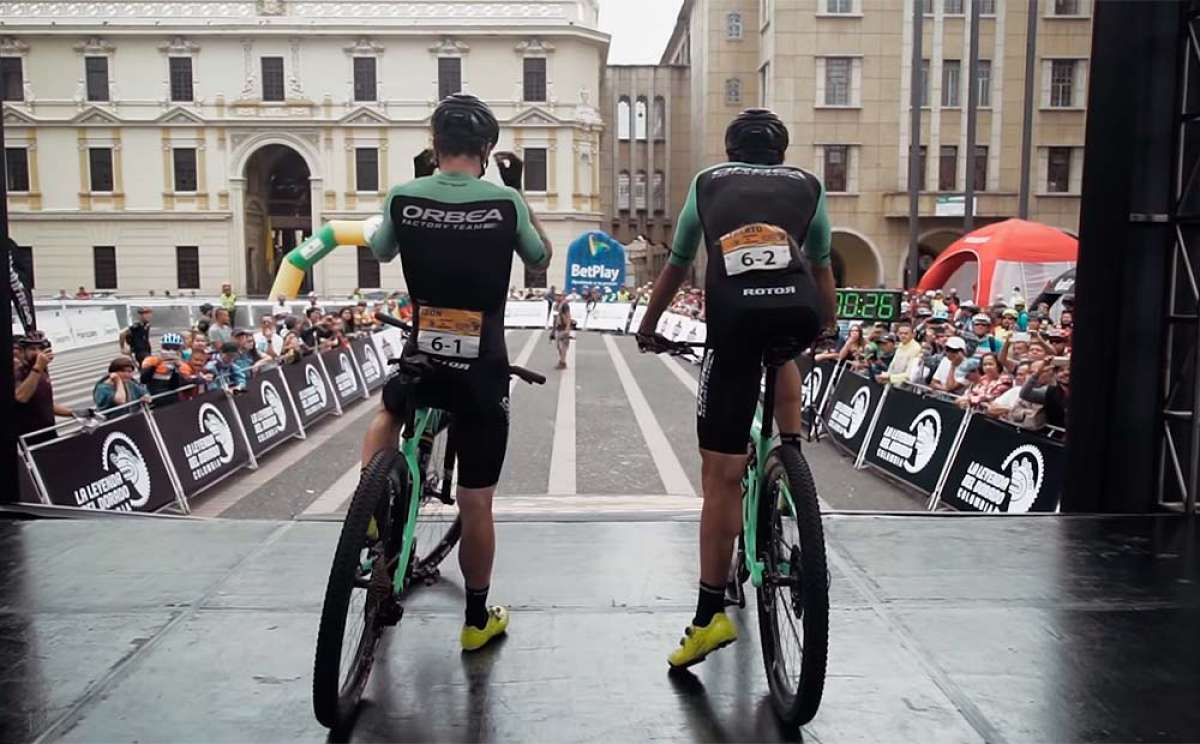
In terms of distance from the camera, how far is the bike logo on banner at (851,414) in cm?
1287

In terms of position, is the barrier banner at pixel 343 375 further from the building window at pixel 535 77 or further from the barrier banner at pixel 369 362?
the building window at pixel 535 77

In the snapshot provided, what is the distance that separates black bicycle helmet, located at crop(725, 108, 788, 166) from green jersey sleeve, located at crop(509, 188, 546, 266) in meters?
0.74

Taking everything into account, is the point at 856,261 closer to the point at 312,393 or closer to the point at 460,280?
the point at 312,393

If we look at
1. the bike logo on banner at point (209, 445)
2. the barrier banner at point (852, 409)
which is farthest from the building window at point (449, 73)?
the bike logo on banner at point (209, 445)

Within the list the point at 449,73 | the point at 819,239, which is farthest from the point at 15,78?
the point at 819,239

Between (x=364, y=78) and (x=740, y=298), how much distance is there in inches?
2027

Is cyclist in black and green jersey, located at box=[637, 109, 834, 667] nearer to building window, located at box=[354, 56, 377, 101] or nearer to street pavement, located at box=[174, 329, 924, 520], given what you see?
street pavement, located at box=[174, 329, 924, 520]

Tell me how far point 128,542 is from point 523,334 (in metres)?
28.8

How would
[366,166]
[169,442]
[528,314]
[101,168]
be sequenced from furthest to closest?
1. [101,168]
2. [366,166]
3. [528,314]
4. [169,442]

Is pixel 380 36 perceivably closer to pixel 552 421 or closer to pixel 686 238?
pixel 552 421

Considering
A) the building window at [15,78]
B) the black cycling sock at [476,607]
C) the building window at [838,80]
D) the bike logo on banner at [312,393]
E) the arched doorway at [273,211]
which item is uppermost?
the building window at [15,78]

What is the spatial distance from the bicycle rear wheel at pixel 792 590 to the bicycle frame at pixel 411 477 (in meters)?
1.23

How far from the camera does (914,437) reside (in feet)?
36.4

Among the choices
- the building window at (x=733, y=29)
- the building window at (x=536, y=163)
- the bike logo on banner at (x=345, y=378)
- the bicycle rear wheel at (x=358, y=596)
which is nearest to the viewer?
the bicycle rear wheel at (x=358, y=596)
